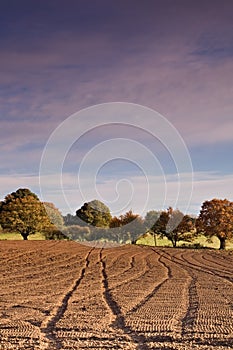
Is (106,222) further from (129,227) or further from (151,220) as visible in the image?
(151,220)

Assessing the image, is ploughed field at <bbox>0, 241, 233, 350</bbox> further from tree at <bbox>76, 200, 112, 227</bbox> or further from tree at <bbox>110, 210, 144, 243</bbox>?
tree at <bbox>76, 200, 112, 227</bbox>

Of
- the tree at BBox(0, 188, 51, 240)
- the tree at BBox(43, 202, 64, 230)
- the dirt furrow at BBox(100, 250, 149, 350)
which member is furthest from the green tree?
the dirt furrow at BBox(100, 250, 149, 350)

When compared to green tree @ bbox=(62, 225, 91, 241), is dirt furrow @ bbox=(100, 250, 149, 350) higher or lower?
lower

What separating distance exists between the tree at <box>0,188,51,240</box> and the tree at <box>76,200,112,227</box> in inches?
502

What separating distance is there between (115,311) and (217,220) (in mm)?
50100

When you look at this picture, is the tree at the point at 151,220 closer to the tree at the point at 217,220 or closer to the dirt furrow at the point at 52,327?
the tree at the point at 217,220

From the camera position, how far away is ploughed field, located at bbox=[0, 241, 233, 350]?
27.2 feet

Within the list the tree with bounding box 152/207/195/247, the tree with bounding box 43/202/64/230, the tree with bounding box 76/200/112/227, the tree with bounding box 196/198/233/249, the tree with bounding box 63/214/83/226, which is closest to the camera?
the tree with bounding box 196/198/233/249

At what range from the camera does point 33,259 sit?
27.6m

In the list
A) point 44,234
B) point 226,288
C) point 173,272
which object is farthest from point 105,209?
point 226,288

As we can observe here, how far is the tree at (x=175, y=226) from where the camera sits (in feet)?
210

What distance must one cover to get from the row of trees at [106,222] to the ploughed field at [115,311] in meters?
41.4

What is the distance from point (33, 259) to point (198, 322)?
19.0 metres

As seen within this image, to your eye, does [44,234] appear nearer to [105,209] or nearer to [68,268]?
[105,209]
